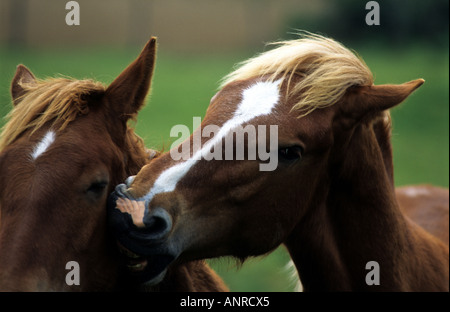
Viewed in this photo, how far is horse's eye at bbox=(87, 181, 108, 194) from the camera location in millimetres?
3180

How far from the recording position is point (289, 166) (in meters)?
3.40

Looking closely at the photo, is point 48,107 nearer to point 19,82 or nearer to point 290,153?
point 19,82

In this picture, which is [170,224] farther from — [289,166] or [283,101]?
[283,101]

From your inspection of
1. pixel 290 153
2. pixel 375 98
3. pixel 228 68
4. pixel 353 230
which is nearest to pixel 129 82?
pixel 290 153

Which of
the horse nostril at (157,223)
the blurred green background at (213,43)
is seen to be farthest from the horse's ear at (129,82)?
the blurred green background at (213,43)

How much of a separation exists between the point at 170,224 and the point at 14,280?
32.7 inches

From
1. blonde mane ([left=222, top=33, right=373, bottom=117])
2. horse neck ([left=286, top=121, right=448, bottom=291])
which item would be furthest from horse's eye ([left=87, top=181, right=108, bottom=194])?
horse neck ([left=286, top=121, right=448, bottom=291])

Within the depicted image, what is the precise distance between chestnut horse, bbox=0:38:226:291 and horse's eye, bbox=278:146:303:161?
943 mm

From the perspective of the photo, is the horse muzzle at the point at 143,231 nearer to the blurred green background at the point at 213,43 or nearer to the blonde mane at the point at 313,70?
the blonde mane at the point at 313,70

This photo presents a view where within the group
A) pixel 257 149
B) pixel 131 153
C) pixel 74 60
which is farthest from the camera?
pixel 74 60

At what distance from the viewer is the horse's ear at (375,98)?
349 cm

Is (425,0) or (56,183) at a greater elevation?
(425,0)

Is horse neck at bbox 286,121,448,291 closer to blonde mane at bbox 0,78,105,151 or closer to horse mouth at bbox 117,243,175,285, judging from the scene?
horse mouth at bbox 117,243,175,285
